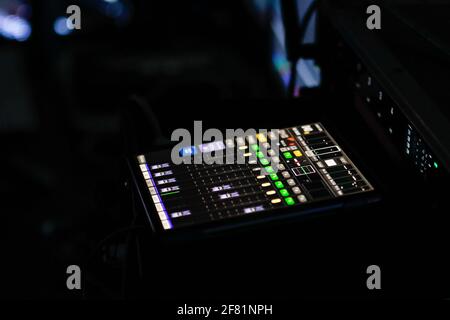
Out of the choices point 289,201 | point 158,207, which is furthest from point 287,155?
point 158,207

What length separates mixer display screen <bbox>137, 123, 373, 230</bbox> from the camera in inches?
30.1

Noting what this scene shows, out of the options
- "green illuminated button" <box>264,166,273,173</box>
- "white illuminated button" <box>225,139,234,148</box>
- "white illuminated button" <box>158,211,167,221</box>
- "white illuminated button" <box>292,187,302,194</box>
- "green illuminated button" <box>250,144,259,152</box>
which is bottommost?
"white illuminated button" <box>158,211,167,221</box>

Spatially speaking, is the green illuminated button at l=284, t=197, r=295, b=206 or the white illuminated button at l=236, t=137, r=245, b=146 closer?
the green illuminated button at l=284, t=197, r=295, b=206

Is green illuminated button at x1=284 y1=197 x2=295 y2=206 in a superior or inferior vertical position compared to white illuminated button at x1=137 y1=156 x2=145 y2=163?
inferior

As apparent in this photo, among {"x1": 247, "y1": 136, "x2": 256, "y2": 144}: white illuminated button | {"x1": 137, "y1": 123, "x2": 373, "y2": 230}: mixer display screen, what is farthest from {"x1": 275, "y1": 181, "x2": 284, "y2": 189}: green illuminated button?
{"x1": 247, "y1": 136, "x2": 256, "y2": 144}: white illuminated button

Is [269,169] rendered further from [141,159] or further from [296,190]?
[141,159]

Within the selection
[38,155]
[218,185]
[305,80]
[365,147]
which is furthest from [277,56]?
[218,185]

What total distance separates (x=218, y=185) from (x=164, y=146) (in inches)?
4.9

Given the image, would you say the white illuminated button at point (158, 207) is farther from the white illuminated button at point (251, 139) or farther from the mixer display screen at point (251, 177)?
the white illuminated button at point (251, 139)

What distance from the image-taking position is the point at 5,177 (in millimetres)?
2379

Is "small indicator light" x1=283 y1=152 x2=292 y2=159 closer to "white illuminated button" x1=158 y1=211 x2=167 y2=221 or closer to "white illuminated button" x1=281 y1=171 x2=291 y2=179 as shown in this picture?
"white illuminated button" x1=281 y1=171 x2=291 y2=179

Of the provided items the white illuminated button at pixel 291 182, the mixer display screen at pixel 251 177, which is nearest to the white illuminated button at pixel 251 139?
the mixer display screen at pixel 251 177

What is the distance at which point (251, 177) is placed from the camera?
32.2 inches

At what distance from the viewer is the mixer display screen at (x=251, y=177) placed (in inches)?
30.1
